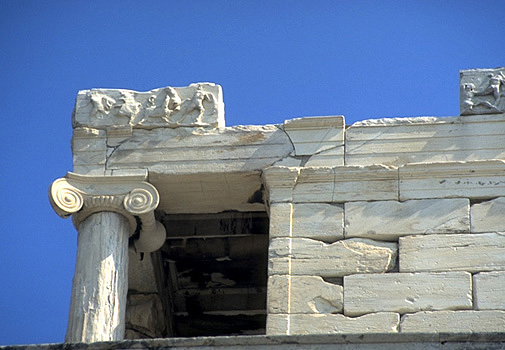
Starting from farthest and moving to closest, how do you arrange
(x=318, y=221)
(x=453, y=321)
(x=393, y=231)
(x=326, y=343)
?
(x=318, y=221)
(x=393, y=231)
(x=453, y=321)
(x=326, y=343)

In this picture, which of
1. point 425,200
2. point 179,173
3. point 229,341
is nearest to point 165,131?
point 179,173

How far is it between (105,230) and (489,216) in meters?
3.75

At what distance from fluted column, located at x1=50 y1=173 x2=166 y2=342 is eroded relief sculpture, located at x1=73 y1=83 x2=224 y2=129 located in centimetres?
70

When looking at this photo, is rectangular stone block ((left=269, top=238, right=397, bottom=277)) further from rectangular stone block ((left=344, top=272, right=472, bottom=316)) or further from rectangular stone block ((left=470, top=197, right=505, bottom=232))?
rectangular stone block ((left=470, top=197, right=505, bottom=232))

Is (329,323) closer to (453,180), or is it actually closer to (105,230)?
(453,180)

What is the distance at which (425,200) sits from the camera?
14.8 meters

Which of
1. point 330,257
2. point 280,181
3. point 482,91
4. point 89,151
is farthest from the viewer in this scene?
point 89,151

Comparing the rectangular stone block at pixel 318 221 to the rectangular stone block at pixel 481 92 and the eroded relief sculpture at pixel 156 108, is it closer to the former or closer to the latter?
the eroded relief sculpture at pixel 156 108

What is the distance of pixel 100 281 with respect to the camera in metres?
14.6

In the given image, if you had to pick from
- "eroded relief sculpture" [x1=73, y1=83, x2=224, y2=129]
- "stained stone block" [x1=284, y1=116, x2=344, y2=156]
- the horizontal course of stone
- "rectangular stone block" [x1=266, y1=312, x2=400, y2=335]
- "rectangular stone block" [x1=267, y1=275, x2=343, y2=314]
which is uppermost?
"eroded relief sculpture" [x1=73, y1=83, x2=224, y2=129]

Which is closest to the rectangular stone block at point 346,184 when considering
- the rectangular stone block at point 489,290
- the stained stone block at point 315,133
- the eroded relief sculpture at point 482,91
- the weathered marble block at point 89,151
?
the stained stone block at point 315,133

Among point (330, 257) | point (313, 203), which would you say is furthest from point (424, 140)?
Result: point (330, 257)

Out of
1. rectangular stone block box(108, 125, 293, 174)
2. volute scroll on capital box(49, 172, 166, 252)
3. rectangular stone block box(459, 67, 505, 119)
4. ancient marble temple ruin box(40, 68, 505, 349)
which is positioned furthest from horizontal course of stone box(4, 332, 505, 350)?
rectangular stone block box(459, 67, 505, 119)

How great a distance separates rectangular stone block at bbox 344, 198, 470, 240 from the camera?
14.6 m
